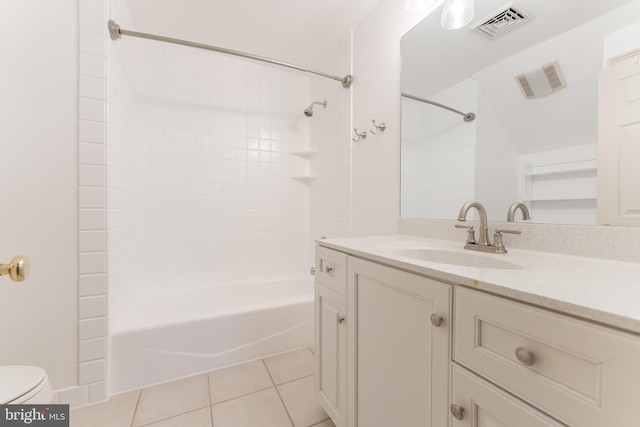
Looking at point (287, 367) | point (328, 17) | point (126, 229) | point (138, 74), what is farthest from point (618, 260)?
point (138, 74)

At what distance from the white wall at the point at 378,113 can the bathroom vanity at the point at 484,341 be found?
623mm

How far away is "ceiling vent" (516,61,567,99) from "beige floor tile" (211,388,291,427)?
1671mm

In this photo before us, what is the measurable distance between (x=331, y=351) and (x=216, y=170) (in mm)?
1785

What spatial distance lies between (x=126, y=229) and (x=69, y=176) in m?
0.52

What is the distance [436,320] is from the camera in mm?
585

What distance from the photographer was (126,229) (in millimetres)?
1623

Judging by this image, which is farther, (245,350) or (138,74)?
(138,74)

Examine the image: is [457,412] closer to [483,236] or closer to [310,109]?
[483,236]

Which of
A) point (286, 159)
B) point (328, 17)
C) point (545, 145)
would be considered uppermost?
point (328, 17)

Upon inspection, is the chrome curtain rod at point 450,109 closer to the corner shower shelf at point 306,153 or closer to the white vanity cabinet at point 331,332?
the white vanity cabinet at point 331,332

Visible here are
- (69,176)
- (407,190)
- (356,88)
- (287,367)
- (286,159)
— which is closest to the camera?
(69,176)

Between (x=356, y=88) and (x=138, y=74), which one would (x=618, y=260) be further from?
(x=138, y=74)

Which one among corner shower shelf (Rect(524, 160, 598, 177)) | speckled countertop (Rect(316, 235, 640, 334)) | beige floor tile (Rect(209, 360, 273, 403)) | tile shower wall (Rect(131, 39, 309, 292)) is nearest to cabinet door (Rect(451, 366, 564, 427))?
speckled countertop (Rect(316, 235, 640, 334))

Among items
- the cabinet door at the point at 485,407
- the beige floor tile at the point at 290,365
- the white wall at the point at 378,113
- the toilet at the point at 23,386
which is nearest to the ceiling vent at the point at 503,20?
the white wall at the point at 378,113
